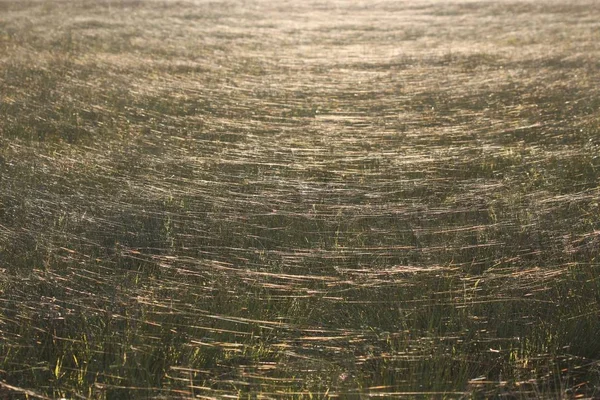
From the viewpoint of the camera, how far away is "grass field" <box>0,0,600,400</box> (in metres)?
1.43

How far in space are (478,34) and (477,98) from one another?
4.38 metres

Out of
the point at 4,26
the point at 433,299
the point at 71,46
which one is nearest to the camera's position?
the point at 433,299

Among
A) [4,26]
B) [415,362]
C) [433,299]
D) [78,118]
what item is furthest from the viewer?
[4,26]

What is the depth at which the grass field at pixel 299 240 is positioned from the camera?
143 centimetres

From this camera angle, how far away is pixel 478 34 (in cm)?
814

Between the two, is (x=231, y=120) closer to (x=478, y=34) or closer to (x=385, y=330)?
(x=385, y=330)

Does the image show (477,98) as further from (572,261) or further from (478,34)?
(478,34)

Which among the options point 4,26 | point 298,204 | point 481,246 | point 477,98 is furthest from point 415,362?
point 4,26

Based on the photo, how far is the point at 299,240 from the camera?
2002 millimetres

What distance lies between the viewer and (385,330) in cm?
155

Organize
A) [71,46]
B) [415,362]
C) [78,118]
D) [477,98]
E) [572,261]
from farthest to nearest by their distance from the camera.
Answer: [71,46] < [477,98] < [78,118] < [572,261] < [415,362]

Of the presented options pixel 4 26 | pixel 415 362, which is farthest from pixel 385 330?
pixel 4 26

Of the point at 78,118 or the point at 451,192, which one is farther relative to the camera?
the point at 78,118

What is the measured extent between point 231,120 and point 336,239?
1661mm
